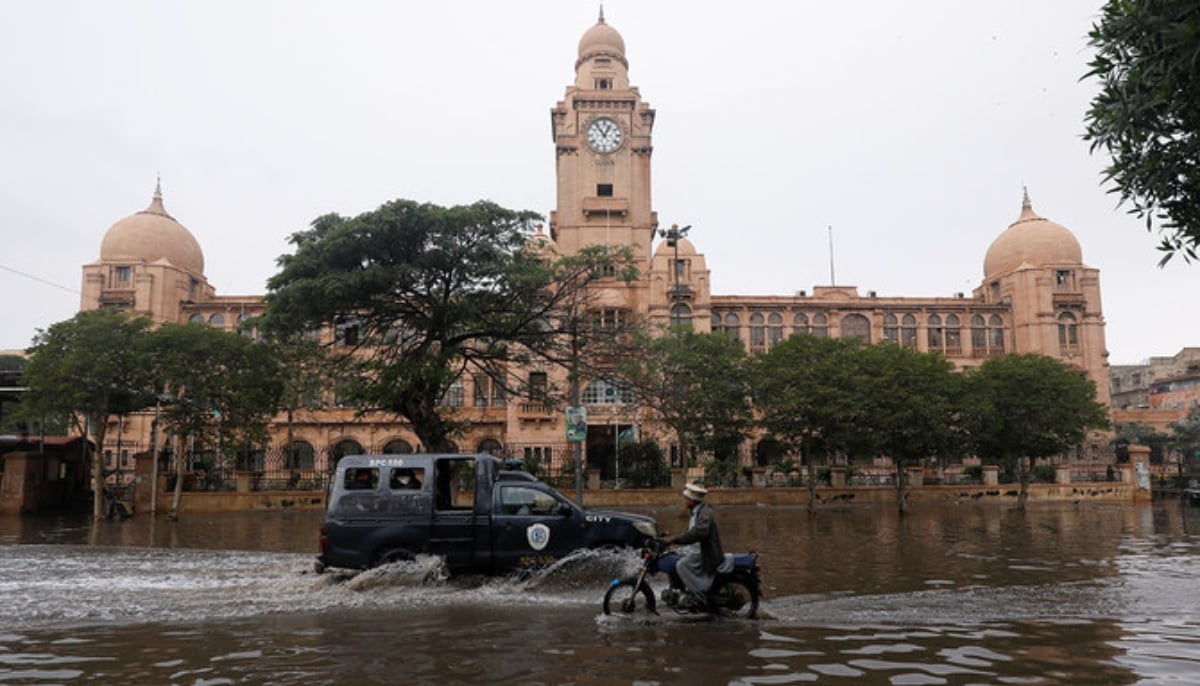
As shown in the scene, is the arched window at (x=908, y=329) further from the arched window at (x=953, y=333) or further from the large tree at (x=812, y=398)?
the large tree at (x=812, y=398)

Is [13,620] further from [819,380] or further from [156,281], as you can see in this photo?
[156,281]

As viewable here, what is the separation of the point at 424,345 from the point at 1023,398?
28299 mm

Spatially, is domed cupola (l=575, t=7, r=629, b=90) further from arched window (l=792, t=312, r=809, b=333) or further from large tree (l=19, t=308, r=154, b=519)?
large tree (l=19, t=308, r=154, b=519)

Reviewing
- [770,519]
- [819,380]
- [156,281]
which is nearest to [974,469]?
[819,380]

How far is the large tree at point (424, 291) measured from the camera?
17.2 m

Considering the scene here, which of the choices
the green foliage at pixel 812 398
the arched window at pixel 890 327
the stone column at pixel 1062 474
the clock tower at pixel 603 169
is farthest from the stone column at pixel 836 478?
the arched window at pixel 890 327

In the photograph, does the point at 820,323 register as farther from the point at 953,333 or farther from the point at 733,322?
the point at 953,333

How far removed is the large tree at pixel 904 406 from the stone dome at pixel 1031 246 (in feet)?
98.0

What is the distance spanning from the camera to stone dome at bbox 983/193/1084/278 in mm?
58812

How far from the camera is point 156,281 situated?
5284 centimetres

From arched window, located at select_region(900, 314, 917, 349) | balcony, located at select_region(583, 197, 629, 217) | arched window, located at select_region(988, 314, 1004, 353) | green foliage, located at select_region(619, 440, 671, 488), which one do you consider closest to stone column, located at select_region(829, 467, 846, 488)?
green foliage, located at select_region(619, 440, 671, 488)

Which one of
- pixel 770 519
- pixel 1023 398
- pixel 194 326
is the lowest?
pixel 770 519

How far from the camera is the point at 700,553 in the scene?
28.5 ft

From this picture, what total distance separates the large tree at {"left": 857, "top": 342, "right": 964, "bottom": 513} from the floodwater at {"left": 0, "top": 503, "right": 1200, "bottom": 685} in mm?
14886
